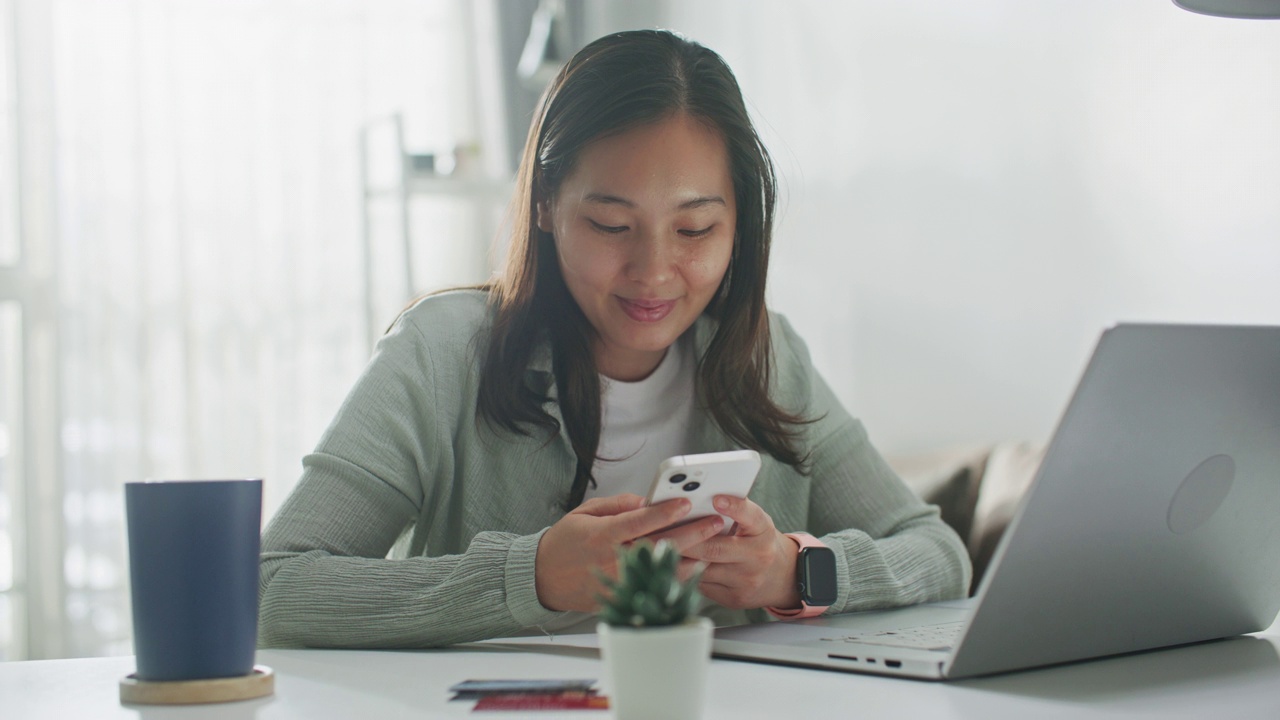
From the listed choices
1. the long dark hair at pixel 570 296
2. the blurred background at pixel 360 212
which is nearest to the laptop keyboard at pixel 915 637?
the long dark hair at pixel 570 296

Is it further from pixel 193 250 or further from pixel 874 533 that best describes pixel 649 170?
pixel 193 250

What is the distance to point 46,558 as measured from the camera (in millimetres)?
2953

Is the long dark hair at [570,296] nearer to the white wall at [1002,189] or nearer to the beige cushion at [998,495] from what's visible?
the beige cushion at [998,495]

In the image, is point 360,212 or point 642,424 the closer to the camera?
point 642,424

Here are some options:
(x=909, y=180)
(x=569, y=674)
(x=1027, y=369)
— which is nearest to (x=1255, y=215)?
(x=1027, y=369)

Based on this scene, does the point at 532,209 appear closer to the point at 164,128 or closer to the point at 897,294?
the point at 897,294

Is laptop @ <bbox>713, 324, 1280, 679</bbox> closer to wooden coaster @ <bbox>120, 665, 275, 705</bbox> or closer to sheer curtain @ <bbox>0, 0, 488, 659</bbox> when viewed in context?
wooden coaster @ <bbox>120, 665, 275, 705</bbox>

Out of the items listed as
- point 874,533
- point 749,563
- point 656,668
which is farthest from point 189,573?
point 874,533

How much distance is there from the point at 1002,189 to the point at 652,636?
144 cm

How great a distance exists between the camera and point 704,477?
0.81 metres

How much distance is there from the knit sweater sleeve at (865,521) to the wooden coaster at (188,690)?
1.90 feet

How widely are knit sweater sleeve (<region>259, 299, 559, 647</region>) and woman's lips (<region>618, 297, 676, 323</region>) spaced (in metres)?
0.22

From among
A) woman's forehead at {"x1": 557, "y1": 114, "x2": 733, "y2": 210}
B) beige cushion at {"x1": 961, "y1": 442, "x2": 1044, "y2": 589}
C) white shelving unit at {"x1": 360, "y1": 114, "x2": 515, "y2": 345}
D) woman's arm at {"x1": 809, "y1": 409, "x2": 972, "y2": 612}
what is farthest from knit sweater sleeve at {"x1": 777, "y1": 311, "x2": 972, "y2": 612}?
white shelving unit at {"x1": 360, "y1": 114, "x2": 515, "y2": 345}

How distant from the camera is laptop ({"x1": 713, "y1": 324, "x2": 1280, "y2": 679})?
0.63 m
